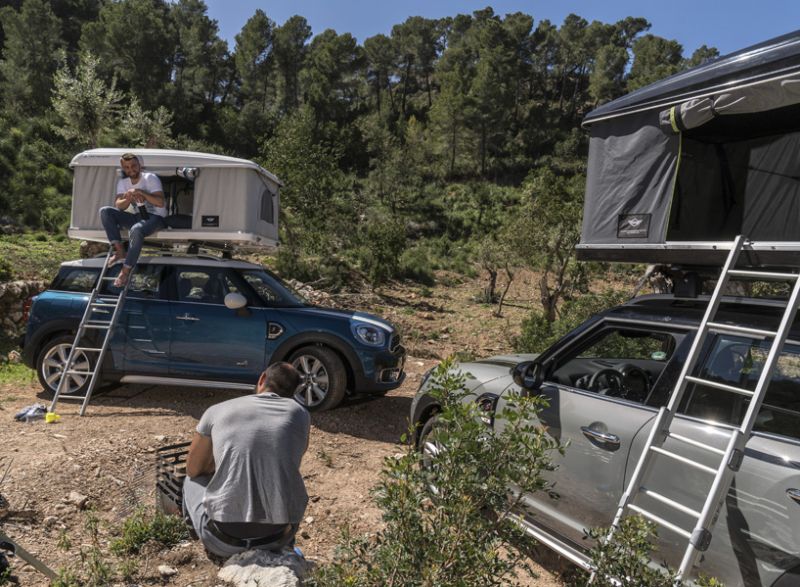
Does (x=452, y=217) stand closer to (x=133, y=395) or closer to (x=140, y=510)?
(x=133, y=395)

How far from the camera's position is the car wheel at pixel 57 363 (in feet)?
23.2

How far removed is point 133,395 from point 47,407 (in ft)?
3.33

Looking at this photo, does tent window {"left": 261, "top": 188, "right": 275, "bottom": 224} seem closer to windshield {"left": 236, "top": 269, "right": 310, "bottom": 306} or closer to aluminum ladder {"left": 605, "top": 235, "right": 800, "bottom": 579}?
windshield {"left": 236, "top": 269, "right": 310, "bottom": 306}

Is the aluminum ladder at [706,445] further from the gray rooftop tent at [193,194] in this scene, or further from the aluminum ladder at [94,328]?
the aluminum ladder at [94,328]

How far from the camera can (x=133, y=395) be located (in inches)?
295

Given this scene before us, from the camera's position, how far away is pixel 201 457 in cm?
349

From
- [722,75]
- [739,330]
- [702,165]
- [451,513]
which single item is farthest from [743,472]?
[702,165]

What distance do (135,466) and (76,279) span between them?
327 centimetres

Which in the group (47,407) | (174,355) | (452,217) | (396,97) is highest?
(396,97)

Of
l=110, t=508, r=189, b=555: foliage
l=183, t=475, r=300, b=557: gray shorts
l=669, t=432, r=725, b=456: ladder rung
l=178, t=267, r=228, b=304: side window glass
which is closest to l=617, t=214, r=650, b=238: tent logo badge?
l=669, t=432, r=725, b=456: ladder rung

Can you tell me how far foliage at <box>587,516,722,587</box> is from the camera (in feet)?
6.60

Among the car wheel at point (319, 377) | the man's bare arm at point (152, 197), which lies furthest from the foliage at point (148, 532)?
the man's bare arm at point (152, 197)

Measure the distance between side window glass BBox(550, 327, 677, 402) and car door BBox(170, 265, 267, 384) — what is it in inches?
149

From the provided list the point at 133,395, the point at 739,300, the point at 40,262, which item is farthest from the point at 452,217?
the point at 739,300
